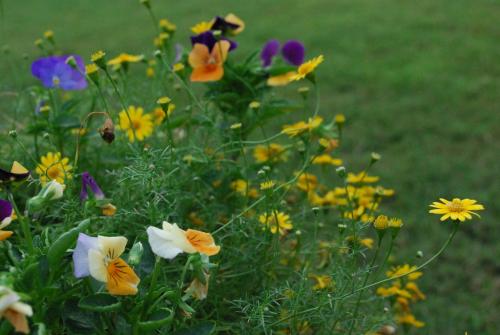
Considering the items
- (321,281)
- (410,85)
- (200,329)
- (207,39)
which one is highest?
(207,39)

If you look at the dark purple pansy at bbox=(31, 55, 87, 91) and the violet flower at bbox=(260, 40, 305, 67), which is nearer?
the dark purple pansy at bbox=(31, 55, 87, 91)

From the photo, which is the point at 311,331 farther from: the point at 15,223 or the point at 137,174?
the point at 15,223

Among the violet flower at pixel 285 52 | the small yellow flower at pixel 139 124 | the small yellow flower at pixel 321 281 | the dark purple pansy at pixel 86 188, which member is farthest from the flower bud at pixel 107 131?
the violet flower at pixel 285 52

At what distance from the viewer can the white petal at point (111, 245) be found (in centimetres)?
71

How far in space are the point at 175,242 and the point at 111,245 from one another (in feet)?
0.22

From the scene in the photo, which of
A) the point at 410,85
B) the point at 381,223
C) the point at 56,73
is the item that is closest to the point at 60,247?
the point at 381,223

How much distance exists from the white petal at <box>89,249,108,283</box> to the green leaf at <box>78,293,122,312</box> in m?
0.03

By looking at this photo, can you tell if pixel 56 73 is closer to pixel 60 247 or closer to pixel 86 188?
pixel 86 188

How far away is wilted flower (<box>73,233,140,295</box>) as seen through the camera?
2.27 feet

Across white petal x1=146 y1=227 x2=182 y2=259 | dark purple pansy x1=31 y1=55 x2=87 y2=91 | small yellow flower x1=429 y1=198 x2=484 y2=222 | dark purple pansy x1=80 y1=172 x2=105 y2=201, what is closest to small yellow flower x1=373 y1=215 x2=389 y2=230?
small yellow flower x1=429 y1=198 x2=484 y2=222

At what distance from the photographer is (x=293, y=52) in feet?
4.55

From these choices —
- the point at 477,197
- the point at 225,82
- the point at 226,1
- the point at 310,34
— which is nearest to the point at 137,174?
the point at 225,82

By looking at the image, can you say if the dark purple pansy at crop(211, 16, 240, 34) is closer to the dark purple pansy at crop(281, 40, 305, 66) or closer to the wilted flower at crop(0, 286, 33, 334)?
the dark purple pansy at crop(281, 40, 305, 66)

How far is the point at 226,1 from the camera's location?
548 centimetres
